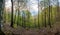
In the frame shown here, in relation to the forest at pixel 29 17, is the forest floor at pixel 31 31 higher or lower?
lower

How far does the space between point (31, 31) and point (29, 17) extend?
10.5 inches

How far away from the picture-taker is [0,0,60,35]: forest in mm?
2821

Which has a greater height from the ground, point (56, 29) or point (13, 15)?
point (13, 15)

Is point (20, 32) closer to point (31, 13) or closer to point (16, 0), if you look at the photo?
point (31, 13)

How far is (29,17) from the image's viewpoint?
9.44ft

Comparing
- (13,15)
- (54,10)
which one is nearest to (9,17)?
(13,15)

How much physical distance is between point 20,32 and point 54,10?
764mm

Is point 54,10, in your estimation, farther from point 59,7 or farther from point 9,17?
point 9,17

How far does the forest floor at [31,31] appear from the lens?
9.13 feet

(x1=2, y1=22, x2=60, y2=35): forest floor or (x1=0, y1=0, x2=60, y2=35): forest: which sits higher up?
(x1=0, y1=0, x2=60, y2=35): forest

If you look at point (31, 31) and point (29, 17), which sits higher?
point (29, 17)

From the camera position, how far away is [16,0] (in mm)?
2930

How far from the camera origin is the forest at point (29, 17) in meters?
2.82

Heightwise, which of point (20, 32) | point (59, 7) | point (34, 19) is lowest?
point (20, 32)
